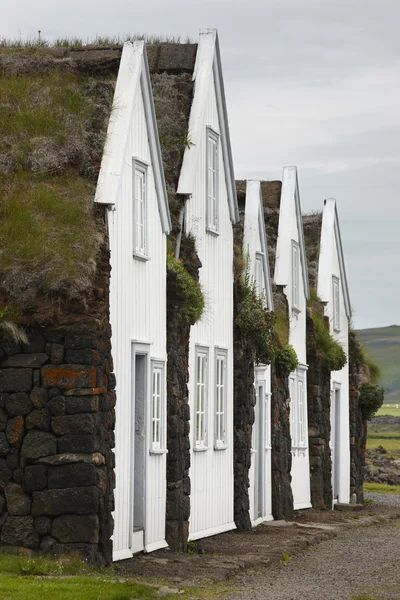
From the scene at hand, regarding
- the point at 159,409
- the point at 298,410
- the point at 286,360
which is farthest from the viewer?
the point at 298,410

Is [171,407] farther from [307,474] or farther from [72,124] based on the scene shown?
[307,474]

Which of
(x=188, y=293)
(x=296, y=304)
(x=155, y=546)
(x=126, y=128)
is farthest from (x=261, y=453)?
(x=126, y=128)

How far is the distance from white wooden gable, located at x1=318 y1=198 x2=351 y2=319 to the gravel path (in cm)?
1216

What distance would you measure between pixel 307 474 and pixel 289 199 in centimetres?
687

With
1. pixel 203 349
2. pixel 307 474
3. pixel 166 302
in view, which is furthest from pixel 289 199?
pixel 166 302

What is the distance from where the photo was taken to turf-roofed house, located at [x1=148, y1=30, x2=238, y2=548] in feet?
65.0

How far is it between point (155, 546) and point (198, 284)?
452 centimetres

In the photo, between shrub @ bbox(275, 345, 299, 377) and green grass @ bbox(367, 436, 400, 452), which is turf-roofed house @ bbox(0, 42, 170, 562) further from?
green grass @ bbox(367, 436, 400, 452)

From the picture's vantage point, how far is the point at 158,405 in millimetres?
18922

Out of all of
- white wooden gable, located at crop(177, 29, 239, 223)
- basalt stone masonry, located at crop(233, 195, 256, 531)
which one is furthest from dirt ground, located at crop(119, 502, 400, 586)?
white wooden gable, located at crop(177, 29, 239, 223)

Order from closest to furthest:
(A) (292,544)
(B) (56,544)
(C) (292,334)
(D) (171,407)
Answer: (B) (56,544) → (D) (171,407) → (A) (292,544) → (C) (292,334)

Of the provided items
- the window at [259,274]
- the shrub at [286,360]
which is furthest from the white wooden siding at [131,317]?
the shrub at [286,360]

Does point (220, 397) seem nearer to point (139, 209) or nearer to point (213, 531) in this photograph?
point (213, 531)

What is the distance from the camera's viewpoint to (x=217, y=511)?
893 inches
